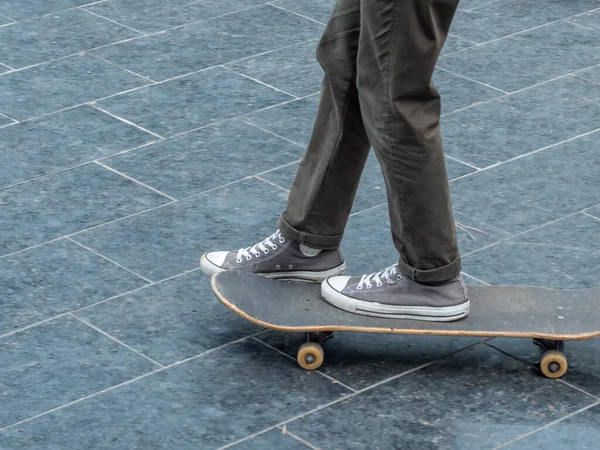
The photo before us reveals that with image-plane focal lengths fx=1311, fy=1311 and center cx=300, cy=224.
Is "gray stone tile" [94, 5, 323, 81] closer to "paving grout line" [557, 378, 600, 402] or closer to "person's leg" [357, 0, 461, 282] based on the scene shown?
"person's leg" [357, 0, 461, 282]

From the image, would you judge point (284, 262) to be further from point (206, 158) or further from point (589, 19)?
point (589, 19)

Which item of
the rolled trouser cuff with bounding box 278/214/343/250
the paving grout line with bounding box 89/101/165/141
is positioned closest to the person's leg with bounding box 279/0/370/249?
the rolled trouser cuff with bounding box 278/214/343/250

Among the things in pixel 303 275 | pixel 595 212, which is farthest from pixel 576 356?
pixel 595 212

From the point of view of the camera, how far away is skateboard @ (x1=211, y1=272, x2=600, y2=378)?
3543mm

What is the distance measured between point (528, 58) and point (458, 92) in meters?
0.53

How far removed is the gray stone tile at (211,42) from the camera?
5.76m

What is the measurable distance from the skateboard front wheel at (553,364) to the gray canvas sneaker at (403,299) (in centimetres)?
25

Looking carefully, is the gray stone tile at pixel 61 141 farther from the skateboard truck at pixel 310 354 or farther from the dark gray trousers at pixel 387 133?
the skateboard truck at pixel 310 354

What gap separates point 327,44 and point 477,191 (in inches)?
47.1

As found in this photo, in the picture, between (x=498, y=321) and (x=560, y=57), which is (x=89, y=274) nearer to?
(x=498, y=321)

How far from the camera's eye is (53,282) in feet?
13.3

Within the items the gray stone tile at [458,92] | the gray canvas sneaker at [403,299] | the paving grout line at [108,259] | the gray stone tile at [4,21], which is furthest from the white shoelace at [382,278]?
the gray stone tile at [4,21]

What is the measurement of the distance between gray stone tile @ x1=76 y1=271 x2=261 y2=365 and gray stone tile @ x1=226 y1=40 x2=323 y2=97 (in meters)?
1.70

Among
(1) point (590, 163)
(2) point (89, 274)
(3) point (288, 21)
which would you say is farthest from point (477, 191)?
(3) point (288, 21)
